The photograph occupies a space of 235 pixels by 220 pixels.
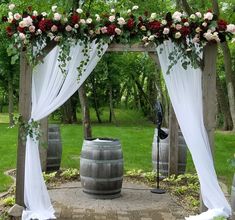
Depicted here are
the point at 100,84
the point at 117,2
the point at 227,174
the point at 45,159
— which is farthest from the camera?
the point at 100,84

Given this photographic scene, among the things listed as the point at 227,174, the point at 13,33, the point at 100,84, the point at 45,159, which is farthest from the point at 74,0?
the point at 100,84

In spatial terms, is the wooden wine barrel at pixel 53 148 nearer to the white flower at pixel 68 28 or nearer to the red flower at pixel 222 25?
the white flower at pixel 68 28

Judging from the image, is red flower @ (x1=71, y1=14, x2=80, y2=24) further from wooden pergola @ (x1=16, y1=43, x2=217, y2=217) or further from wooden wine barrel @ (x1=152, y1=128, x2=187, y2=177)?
wooden wine barrel @ (x1=152, y1=128, x2=187, y2=177)

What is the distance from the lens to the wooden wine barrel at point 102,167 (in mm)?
7438

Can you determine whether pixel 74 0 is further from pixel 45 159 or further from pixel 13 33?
pixel 13 33

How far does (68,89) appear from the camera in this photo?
637 centimetres

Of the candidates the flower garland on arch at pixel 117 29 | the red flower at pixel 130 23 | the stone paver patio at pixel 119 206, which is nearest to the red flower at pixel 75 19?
the flower garland on arch at pixel 117 29

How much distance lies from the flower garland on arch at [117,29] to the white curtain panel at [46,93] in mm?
290

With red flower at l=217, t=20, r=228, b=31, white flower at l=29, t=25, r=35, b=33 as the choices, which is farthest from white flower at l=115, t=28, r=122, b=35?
red flower at l=217, t=20, r=228, b=31

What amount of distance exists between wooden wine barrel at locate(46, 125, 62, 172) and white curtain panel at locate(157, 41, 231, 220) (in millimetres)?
3867

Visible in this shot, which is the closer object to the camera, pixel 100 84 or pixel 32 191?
pixel 32 191

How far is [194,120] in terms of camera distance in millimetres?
6188

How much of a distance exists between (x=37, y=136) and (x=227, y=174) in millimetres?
5278

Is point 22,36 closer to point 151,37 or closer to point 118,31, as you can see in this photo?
point 118,31
